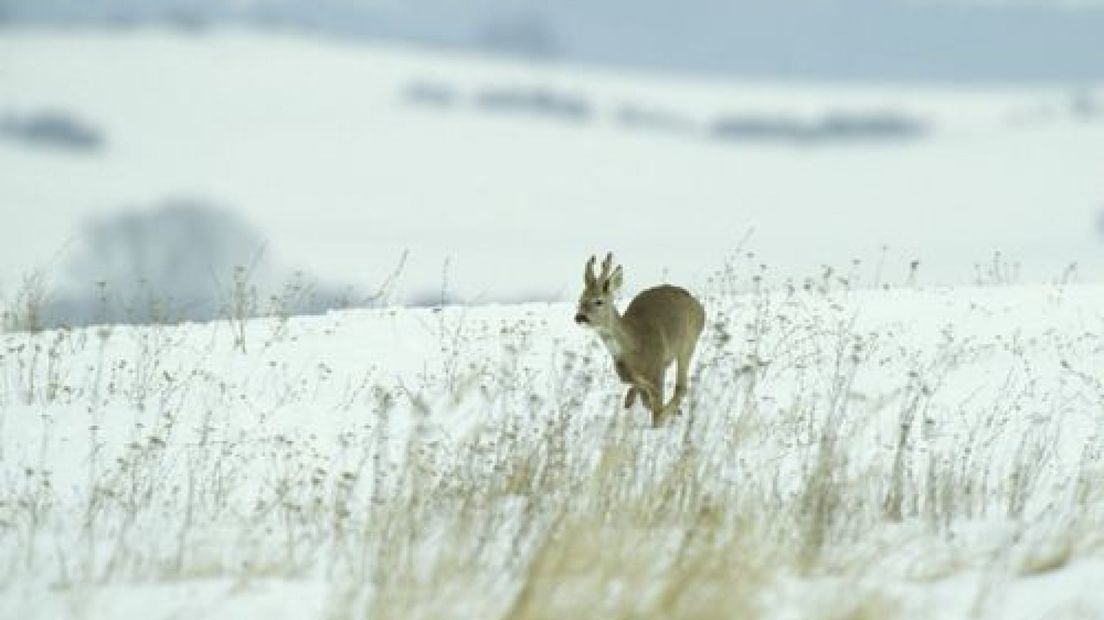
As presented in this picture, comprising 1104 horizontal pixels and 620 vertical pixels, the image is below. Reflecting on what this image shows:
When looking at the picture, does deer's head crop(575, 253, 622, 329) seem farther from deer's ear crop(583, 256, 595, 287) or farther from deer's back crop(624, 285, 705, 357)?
deer's back crop(624, 285, 705, 357)

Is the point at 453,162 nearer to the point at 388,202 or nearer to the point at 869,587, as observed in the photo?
the point at 388,202

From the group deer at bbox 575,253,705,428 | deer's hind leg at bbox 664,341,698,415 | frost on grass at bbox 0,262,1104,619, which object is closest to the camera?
frost on grass at bbox 0,262,1104,619

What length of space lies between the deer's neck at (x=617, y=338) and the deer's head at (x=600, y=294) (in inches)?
2.0

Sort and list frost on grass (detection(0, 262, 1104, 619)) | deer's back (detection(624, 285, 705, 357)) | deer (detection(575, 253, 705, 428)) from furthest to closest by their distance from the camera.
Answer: deer's back (detection(624, 285, 705, 357)) → deer (detection(575, 253, 705, 428)) → frost on grass (detection(0, 262, 1104, 619))

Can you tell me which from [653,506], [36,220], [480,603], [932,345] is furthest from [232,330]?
[36,220]

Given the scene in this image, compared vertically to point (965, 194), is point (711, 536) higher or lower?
lower

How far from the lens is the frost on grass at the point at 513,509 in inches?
222

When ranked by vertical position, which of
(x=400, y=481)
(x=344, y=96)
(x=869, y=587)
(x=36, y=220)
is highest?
(x=344, y=96)

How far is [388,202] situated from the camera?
241 feet

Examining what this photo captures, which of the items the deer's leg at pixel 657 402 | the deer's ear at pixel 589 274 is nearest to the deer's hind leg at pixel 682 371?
the deer's leg at pixel 657 402

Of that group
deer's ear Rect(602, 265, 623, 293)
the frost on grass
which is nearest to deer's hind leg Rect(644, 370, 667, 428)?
the frost on grass

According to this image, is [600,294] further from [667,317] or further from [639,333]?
[667,317]

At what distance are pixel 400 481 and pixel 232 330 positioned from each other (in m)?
7.65

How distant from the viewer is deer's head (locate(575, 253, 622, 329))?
1081cm
